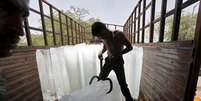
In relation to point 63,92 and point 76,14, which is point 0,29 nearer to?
point 63,92

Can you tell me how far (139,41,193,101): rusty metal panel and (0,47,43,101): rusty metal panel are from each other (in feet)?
5.18

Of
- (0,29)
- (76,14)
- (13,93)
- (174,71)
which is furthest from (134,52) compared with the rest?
(76,14)

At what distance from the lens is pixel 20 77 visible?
1762 millimetres

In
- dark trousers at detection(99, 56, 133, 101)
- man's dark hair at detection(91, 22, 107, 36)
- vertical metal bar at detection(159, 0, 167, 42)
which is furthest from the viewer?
dark trousers at detection(99, 56, 133, 101)

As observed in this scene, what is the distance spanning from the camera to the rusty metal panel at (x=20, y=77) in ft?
4.81

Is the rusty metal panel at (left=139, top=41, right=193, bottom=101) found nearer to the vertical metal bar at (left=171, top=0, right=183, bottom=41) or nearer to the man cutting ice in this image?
the vertical metal bar at (left=171, top=0, right=183, bottom=41)

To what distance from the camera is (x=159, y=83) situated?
5.43 ft

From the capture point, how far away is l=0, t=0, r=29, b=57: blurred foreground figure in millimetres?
546

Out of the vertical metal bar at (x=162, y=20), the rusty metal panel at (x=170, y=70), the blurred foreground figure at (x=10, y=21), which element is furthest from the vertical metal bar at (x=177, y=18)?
the blurred foreground figure at (x=10, y=21)

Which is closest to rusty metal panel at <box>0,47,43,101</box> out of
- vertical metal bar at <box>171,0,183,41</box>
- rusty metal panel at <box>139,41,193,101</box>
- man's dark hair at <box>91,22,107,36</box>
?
man's dark hair at <box>91,22,107,36</box>

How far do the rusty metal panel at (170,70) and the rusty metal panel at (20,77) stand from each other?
1580 mm

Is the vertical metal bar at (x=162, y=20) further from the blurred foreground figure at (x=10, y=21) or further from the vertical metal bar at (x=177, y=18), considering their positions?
the blurred foreground figure at (x=10, y=21)

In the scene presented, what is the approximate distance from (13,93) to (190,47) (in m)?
1.76

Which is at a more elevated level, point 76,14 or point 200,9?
point 76,14
